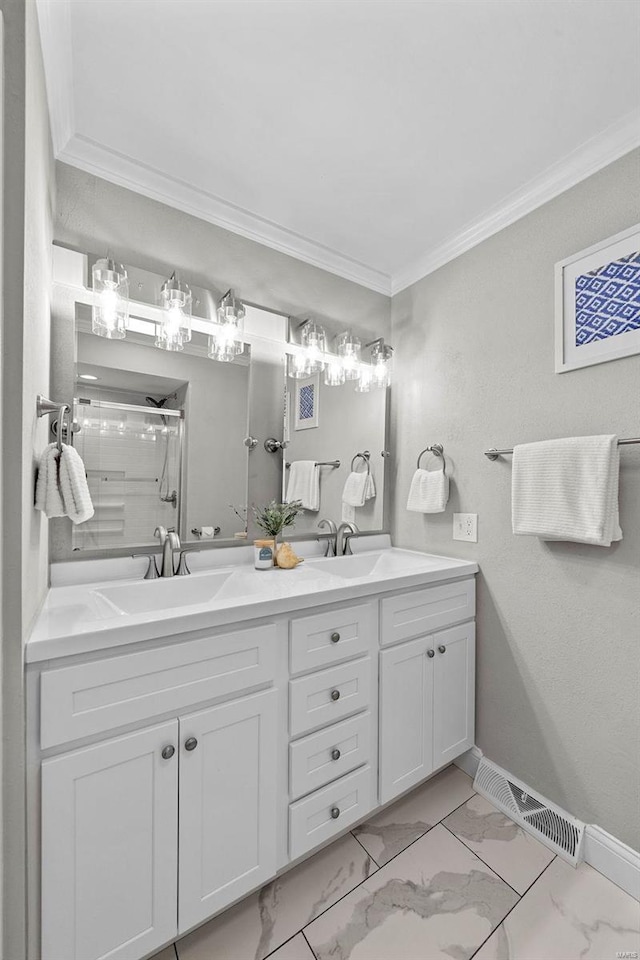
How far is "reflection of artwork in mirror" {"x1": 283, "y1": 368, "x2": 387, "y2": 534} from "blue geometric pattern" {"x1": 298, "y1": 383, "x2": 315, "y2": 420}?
0.02 metres

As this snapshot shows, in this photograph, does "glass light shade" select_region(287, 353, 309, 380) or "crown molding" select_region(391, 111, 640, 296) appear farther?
"glass light shade" select_region(287, 353, 309, 380)

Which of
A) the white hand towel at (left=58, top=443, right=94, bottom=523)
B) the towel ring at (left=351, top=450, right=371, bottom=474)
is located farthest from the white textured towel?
the towel ring at (left=351, top=450, right=371, bottom=474)

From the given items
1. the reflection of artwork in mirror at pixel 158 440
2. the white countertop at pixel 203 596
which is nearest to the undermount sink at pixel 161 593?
the white countertop at pixel 203 596

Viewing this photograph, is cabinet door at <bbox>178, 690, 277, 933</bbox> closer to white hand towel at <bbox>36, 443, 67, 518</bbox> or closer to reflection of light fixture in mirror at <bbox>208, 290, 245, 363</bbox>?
white hand towel at <bbox>36, 443, 67, 518</bbox>

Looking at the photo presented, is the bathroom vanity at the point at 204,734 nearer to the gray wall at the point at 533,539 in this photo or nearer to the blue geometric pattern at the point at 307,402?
the gray wall at the point at 533,539

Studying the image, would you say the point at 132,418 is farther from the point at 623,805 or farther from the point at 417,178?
the point at 623,805

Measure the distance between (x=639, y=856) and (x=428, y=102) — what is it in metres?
2.42

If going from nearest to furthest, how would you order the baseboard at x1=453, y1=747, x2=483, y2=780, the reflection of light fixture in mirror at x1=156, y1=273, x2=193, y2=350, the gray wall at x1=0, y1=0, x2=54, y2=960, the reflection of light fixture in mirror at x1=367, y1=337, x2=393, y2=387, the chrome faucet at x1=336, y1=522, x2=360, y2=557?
the gray wall at x1=0, y1=0, x2=54, y2=960 < the reflection of light fixture in mirror at x1=156, y1=273, x2=193, y2=350 < the baseboard at x1=453, y1=747, x2=483, y2=780 < the chrome faucet at x1=336, y1=522, x2=360, y2=557 < the reflection of light fixture in mirror at x1=367, y1=337, x2=393, y2=387

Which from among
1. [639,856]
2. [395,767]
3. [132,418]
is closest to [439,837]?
[395,767]

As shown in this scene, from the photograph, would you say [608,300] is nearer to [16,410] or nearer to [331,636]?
[331,636]

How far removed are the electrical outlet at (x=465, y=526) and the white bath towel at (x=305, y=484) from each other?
65 cm

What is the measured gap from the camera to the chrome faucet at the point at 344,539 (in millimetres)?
2016

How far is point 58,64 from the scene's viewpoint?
115 centimetres

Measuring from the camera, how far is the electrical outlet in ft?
6.00
